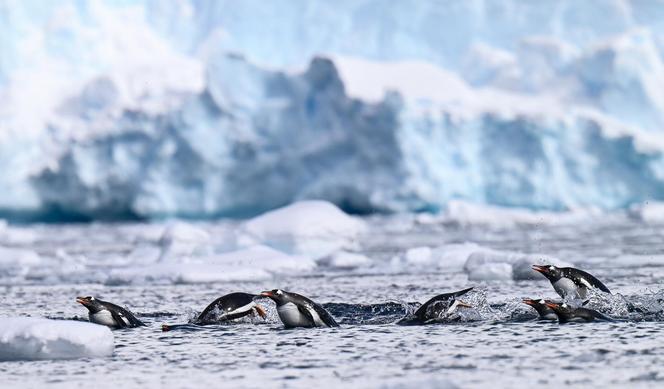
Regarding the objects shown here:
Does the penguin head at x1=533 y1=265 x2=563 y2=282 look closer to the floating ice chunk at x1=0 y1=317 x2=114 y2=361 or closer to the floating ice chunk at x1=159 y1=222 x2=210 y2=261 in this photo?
the floating ice chunk at x1=0 y1=317 x2=114 y2=361

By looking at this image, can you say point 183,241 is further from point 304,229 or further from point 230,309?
point 230,309

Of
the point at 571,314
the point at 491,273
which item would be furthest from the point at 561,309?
the point at 491,273

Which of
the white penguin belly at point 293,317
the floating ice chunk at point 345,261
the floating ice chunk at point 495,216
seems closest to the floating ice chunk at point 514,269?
the floating ice chunk at point 345,261

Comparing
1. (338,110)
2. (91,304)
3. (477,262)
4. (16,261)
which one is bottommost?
(91,304)

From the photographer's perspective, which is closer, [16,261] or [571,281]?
[571,281]

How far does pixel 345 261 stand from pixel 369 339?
7789 millimetres

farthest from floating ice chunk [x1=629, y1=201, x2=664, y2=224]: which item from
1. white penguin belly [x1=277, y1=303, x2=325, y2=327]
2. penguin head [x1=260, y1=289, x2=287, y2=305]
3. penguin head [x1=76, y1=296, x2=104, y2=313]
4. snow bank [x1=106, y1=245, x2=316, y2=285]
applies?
penguin head [x1=76, y1=296, x2=104, y2=313]

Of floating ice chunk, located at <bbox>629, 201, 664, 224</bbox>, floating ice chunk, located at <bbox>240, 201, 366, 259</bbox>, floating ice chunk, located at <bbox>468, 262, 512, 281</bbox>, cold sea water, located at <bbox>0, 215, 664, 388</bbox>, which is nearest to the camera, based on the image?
cold sea water, located at <bbox>0, 215, 664, 388</bbox>

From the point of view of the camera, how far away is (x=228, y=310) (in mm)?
6566

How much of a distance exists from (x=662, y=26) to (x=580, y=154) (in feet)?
26.6

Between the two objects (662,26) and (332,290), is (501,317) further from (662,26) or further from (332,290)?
(662,26)

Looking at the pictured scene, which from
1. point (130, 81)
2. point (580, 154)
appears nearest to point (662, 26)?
point (580, 154)

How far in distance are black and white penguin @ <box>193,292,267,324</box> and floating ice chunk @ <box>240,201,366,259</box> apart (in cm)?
1044

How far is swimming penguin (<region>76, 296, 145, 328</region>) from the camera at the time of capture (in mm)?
6547
